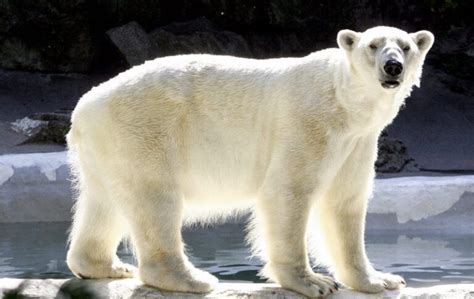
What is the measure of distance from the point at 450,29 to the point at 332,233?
12.4 m

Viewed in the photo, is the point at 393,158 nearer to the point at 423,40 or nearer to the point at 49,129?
the point at 49,129

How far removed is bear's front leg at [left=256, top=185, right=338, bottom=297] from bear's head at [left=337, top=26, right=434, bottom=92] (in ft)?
1.94

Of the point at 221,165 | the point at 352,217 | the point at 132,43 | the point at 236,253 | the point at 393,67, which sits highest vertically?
the point at 393,67

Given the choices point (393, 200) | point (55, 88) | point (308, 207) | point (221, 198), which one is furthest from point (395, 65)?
point (55, 88)

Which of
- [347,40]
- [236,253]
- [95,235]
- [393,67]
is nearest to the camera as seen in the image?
[393,67]

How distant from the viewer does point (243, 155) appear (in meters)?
4.21

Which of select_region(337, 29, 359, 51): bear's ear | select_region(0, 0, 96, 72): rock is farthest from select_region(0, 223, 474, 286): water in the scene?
select_region(0, 0, 96, 72): rock

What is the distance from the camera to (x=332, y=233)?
169 inches

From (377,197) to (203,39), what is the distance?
6.58 m

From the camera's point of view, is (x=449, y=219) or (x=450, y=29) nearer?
(x=449, y=219)

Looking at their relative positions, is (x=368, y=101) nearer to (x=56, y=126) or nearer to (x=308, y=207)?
(x=308, y=207)

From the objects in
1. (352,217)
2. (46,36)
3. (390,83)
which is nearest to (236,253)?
(352,217)

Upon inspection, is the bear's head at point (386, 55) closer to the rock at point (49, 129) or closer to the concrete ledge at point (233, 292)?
the concrete ledge at point (233, 292)

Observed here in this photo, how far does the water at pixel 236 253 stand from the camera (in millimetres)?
6406
